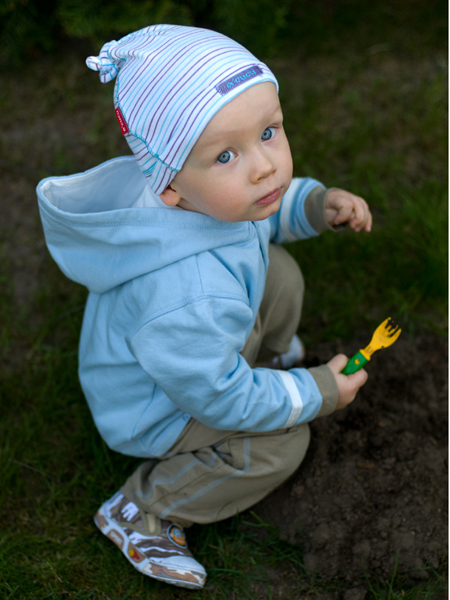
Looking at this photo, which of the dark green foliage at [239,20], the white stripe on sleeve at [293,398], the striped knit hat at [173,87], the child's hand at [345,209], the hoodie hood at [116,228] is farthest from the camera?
the dark green foliage at [239,20]

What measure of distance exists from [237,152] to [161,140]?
161 millimetres

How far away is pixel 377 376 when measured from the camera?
6.69 ft

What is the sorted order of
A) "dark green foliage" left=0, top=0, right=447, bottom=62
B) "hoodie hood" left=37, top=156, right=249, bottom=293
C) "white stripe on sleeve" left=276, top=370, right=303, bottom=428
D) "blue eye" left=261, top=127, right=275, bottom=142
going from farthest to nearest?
"dark green foliage" left=0, top=0, right=447, bottom=62
"white stripe on sleeve" left=276, top=370, right=303, bottom=428
"hoodie hood" left=37, top=156, right=249, bottom=293
"blue eye" left=261, top=127, right=275, bottom=142

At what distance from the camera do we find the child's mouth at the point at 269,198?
1381 mm

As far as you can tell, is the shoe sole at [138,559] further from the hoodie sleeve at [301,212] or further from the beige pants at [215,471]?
the hoodie sleeve at [301,212]

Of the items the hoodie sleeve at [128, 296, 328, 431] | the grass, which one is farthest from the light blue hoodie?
the grass

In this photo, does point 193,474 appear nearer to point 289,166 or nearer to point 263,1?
point 289,166

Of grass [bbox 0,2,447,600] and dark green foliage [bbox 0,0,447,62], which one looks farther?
dark green foliage [bbox 0,0,447,62]

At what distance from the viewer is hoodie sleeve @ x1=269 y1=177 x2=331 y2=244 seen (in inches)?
74.3

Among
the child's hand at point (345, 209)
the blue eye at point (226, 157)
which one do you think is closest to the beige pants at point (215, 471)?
the child's hand at point (345, 209)

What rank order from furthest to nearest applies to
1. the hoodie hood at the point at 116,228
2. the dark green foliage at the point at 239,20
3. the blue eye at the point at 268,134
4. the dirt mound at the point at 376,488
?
the dark green foliage at the point at 239,20 → the dirt mound at the point at 376,488 → the hoodie hood at the point at 116,228 → the blue eye at the point at 268,134

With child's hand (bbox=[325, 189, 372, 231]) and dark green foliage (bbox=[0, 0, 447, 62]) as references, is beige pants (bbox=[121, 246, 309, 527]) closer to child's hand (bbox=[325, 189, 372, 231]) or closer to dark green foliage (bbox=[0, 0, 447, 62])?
child's hand (bbox=[325, 189, 372, 231])

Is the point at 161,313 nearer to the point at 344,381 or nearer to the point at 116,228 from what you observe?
the point at 116,228

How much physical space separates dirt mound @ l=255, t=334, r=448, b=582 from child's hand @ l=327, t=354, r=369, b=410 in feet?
0.80
